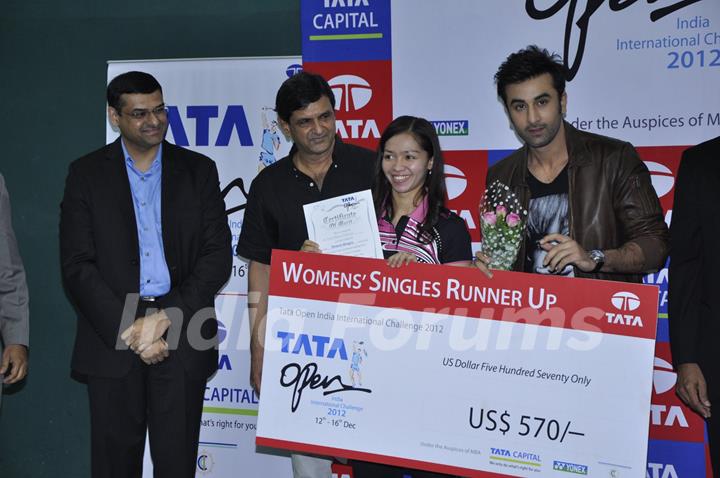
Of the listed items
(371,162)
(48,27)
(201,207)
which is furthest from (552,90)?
(48,27)

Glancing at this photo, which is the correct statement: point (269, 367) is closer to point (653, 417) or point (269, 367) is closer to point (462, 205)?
point (462, 205)

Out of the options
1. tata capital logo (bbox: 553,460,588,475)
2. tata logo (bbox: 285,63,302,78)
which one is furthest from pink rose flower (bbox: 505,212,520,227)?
tata logo (bbox: 285,63,302,78)

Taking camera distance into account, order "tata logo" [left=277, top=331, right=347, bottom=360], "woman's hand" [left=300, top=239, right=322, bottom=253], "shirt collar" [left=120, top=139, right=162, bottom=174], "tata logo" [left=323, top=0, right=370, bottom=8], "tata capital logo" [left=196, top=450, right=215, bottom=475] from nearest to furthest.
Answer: "tata logo" [left=277, top=331, right=347, bottom=360], "woman's hand" [left=300, top=239, right=322, bottom=253], "shirt collar" [left=120, top=139, right=162, bottom=174], "tata logo" [left=323, top=0, right=370, bottom=8], "tata capital logo" [left=196, top=450, right=215, bottom=475]

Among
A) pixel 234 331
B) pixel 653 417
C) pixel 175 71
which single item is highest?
pixel 175 71

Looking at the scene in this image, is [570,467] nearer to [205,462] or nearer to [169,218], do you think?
[169,218]

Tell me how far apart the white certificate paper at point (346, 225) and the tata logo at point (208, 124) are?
1259 mm

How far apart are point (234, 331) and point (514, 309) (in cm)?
197

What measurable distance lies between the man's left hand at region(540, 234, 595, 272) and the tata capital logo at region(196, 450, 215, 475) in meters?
2.40

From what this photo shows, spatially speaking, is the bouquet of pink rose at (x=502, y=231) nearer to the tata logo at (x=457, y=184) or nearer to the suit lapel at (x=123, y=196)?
the tata logo at (x=457, y=184)

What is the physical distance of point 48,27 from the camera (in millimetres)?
4492

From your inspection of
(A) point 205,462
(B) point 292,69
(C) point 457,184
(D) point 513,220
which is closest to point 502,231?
(D) point 513,220

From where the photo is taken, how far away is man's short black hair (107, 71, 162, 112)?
3191 mm

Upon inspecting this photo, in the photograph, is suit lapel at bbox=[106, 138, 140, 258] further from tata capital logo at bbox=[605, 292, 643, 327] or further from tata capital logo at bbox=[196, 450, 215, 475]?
tata capital logo at bbox=[605, 292, 643, 327]

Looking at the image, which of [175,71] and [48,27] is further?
[48,27]
